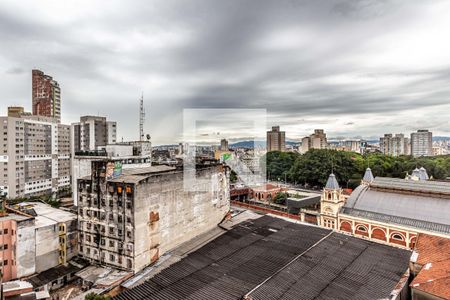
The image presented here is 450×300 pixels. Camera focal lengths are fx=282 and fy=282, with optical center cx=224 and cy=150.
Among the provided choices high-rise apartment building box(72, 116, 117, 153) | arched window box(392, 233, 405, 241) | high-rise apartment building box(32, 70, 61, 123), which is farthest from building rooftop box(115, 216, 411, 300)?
high-rise apartment building box(32, 70, 61, 123)

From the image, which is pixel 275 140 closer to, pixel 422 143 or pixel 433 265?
pixel 422 143

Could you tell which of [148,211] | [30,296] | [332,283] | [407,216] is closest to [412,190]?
[407,216]

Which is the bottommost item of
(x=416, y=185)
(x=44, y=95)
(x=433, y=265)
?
(x=433, y=265)

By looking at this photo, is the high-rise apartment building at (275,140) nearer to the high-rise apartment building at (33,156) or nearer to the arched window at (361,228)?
the high-rise apartment building at (33,156)

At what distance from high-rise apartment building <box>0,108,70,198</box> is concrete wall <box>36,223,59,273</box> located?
3028 cm

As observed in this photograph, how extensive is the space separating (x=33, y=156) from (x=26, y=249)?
110 feet

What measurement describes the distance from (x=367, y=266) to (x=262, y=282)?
8.19 m

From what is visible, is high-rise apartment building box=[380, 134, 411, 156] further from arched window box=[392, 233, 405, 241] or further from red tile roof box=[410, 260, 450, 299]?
red tile roof box=[410, 260, 450, 299]

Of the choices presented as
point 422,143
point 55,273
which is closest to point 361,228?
point 55,273

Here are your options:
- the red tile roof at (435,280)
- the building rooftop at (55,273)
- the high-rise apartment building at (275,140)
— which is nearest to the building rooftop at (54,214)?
the building rooftop at (55,273)

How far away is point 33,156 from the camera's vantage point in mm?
48906

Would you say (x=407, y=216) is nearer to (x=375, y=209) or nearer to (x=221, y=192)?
(x=375, y=209)

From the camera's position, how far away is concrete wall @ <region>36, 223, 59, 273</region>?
22266 millimetres

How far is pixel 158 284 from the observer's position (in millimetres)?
17969
